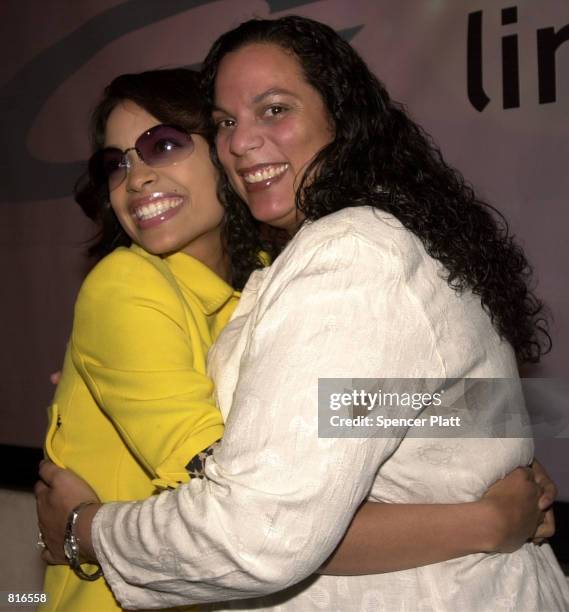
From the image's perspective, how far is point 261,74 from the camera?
65.0 inches

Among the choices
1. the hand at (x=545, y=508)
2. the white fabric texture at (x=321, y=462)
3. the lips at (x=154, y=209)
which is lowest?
the hand at (x=545, y=508)

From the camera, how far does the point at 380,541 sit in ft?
4.14

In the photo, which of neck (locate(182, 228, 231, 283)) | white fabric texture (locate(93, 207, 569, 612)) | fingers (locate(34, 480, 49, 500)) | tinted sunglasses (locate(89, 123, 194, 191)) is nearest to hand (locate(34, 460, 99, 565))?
fingers (locate(34, 480, 49, 500))

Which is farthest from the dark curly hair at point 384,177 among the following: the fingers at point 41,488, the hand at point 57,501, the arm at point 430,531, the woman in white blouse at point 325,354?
the fingers at point 41,488

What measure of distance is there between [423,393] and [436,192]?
473 millimetres

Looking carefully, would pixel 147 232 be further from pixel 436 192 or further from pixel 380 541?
pixel 380 541

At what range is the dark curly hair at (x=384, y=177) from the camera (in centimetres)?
137

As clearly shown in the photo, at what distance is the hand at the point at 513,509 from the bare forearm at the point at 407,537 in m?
0.02

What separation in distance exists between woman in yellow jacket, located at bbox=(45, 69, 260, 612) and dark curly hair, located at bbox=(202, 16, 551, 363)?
183mm

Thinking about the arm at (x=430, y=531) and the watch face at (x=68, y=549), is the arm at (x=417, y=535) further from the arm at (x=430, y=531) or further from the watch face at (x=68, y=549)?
the watch face at (x=68, y=549)

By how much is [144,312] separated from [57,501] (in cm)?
47

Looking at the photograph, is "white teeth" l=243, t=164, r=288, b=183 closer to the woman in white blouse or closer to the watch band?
the woman in white blouse

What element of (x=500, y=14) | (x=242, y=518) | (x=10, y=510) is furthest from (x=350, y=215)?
(x=10, y=510)

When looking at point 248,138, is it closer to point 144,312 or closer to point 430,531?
point 144,312
